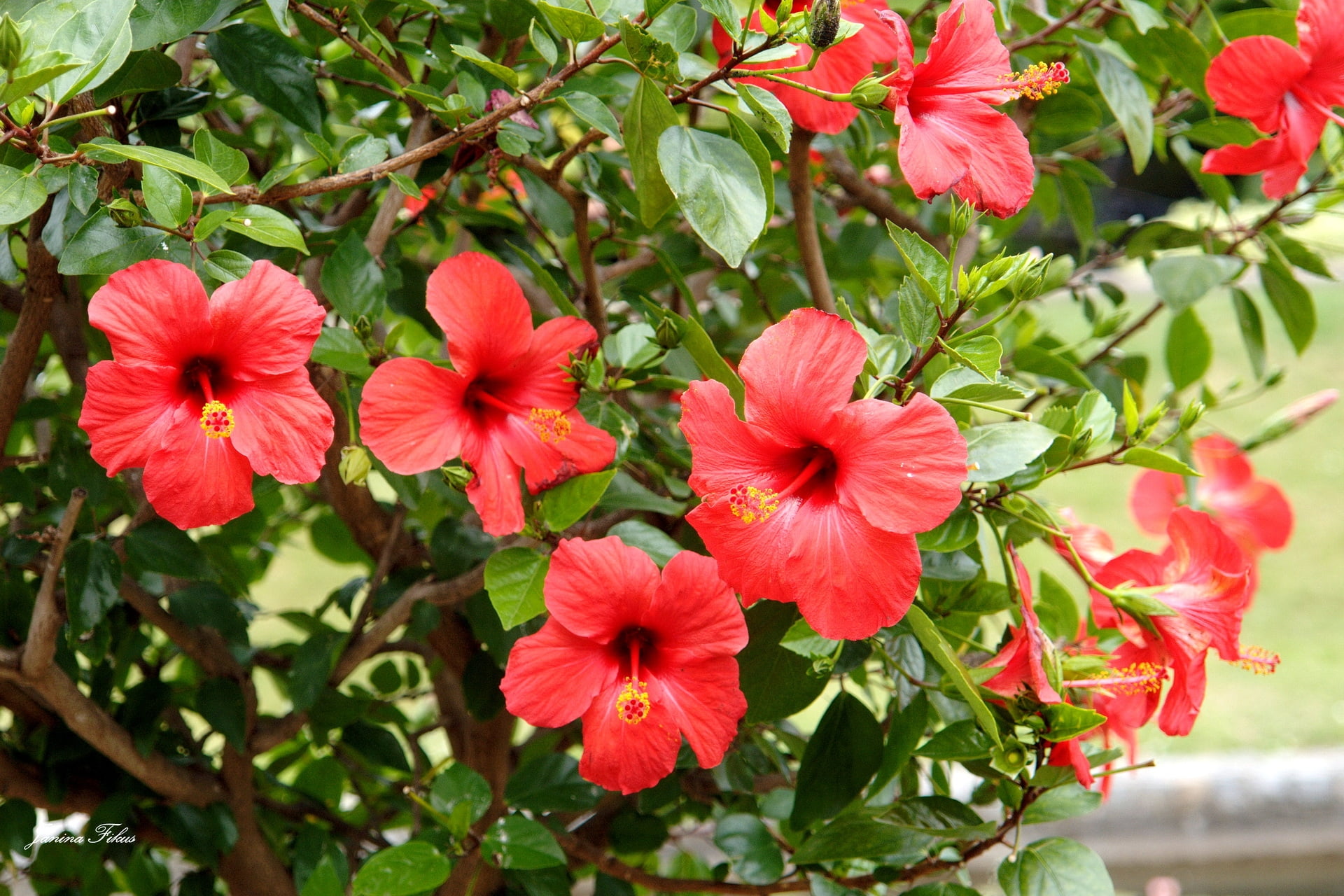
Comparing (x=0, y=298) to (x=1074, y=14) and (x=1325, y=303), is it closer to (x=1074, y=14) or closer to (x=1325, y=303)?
(x=1074, y=14)

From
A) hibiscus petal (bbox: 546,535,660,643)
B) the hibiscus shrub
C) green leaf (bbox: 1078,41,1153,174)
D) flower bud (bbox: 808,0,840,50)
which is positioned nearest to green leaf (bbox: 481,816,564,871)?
the hibiscus shrub

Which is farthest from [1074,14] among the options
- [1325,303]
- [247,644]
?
[1325,303]

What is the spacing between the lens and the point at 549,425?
713mm

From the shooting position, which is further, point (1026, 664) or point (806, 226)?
point (806, 226)

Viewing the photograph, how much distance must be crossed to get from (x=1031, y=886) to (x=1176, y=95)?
0.90m

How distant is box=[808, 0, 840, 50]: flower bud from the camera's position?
0.59 metres

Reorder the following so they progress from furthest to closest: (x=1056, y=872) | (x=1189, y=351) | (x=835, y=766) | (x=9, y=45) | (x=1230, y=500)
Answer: (x=1230, y=500), (x=1189, y=351), (x=835, y=766), (x=1056, y=872), (x=9, y=45)

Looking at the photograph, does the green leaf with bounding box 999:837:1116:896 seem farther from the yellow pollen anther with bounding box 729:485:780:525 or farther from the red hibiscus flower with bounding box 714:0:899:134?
the red hibiscus flower with bounding box 714:0:899:134

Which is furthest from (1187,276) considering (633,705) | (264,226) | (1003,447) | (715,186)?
(264,226)

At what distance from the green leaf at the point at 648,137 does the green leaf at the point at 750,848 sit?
0.53 meters

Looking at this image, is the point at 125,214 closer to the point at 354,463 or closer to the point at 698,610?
the point at 354,463

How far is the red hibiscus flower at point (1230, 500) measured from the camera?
4.16ft

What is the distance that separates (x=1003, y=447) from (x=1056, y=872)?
0.98 feet

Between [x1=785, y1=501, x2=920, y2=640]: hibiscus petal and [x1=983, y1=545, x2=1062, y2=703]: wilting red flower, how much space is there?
14 centimetres
